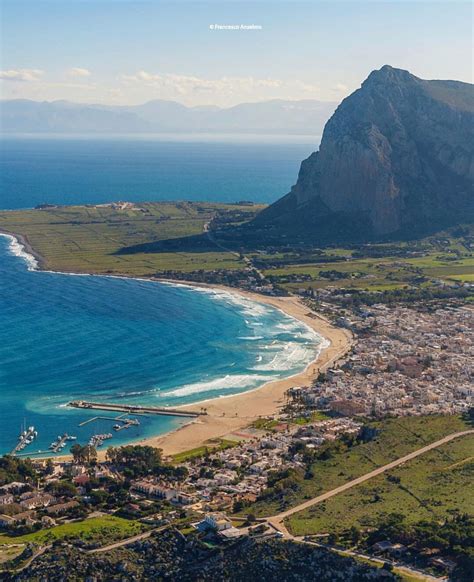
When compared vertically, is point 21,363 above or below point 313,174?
below

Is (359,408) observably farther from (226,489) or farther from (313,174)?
(313,174)

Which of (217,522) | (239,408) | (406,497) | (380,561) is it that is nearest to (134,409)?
(239,408)

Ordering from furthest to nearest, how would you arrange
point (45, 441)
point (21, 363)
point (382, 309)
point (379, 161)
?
point (379, 161)
point (382, 309)
point (21, 363)
point (45, 441)

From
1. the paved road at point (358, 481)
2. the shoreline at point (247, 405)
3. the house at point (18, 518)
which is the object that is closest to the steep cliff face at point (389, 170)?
the shoreline at point (247, 405)

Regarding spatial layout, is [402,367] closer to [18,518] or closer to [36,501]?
[36,501]

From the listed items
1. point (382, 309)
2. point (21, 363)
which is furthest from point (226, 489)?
point (382, 309)

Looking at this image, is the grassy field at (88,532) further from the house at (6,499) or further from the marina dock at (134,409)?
the marina dock at (134,409)
